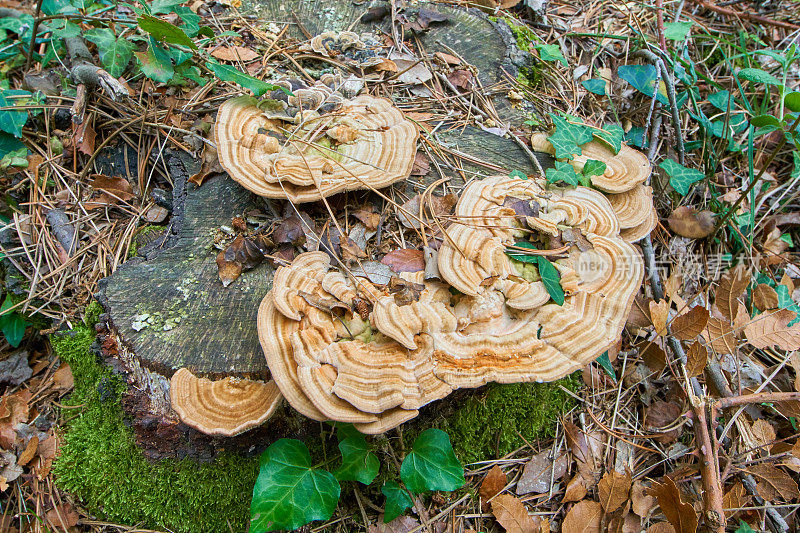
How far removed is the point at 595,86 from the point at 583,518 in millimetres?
3400

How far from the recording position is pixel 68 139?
3598 millimetres

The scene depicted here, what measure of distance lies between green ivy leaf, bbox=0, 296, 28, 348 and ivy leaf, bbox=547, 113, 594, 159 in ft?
13.4

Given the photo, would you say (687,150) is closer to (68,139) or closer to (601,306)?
(601,306)

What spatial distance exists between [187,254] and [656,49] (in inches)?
167

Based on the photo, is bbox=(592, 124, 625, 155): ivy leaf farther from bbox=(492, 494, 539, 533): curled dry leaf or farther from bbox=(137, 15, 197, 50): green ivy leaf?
bbox=(137, 15, 197, 50): green ivy leaf

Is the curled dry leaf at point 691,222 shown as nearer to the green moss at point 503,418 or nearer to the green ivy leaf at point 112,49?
the green moss at point 503,418

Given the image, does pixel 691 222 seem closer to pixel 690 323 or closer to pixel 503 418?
pixel 690 323

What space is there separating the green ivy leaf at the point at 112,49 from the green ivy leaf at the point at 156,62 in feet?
0.90

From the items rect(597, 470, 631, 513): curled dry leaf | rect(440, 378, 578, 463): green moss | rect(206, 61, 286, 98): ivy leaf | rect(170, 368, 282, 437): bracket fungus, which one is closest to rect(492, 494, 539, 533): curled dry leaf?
rect(440, 378, 578, 463): green moss

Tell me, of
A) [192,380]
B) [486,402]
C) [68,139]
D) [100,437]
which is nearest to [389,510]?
[486,402]

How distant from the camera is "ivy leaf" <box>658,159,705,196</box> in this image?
3.68 metres

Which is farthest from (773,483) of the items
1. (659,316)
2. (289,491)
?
(289,491)

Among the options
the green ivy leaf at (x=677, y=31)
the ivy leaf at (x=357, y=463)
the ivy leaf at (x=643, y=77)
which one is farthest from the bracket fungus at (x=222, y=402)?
the green ivy leaf at (x=677, y=31)

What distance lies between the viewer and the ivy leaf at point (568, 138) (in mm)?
3236
